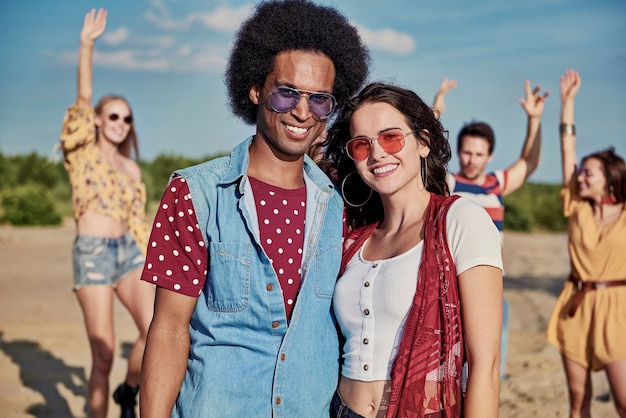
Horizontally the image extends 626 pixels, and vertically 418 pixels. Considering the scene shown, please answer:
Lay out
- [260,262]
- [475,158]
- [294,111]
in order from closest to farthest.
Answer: [260,262] → [294,111] → [475,158]

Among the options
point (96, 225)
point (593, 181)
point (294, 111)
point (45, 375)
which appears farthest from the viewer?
point (45, 375)

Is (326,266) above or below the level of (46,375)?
above

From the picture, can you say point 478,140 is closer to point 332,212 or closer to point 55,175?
point 332,212

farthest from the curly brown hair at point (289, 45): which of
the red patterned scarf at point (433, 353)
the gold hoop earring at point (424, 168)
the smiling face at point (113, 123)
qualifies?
the smiling face at point (113, 123)

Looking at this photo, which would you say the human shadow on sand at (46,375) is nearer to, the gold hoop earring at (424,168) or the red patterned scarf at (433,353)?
the gold hoop earring at (424,168)

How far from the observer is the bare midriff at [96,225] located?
5566 millimetres

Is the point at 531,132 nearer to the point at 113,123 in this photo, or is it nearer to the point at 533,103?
the point at 533,103

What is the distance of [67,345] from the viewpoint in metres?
8.76

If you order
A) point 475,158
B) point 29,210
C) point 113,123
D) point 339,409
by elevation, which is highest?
Answer: point 113,123

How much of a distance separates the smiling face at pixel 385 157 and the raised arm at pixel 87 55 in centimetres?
333

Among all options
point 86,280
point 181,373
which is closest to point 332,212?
point 181,373

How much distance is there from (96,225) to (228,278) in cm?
322

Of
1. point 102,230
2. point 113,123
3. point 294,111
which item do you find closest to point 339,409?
point 294,111

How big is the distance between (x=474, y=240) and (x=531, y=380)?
18.2 feet
